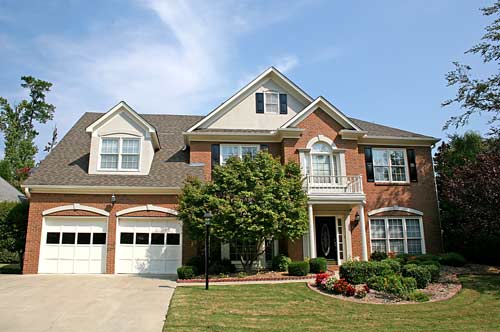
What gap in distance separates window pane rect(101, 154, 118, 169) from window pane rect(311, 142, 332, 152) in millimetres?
10289

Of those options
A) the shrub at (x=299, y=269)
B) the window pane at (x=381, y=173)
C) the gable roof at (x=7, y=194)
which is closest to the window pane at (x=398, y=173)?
the window pane at (x=381, y=173)

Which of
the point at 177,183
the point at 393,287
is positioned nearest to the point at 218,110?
the point at 177,183

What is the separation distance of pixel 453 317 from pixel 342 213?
990 centimetres

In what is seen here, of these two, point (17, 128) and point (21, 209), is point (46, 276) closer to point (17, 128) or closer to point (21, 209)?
point (21, 209)

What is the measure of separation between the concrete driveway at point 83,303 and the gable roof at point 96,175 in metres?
4.52

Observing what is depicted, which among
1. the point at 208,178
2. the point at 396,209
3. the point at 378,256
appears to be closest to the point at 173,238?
the point at 208,178

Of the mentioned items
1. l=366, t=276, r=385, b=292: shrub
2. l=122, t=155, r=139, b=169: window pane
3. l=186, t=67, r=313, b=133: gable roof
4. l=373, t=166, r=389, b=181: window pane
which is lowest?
l=366, t=276, r=385, b=292: shrub

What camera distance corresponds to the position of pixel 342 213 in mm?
20000

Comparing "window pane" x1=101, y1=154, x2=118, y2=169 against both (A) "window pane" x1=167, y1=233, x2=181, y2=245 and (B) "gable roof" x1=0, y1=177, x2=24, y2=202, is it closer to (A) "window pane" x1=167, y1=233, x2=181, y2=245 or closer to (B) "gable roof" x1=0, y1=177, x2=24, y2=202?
(A) "window pane" x1=167, y1=233, x2=181, y2=245

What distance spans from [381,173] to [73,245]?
16206 mm

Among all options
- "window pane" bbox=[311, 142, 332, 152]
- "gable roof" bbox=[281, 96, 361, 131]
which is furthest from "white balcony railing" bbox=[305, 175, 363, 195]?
"gable roof" bbox=[281, 96, 361, 131]

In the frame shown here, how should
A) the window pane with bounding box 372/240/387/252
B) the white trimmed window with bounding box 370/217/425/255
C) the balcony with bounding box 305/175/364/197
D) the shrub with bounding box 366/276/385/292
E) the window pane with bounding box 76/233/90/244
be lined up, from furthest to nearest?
1. the white trimmed window with bounding box 370/217/425/255
2. the window pane with bounding box 372/240/387/252
3. the balcony with bounding box 305/175/364/197
4. the window pane with bounding box 76/233/90/244
5. the shrub with bounding box 366/276/385/292

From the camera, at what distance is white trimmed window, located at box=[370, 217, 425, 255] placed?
66.4ft

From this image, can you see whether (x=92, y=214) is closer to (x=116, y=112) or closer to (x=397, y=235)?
(x=116, y=112)
